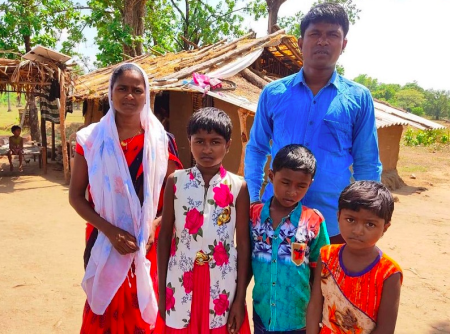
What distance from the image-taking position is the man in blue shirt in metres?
1.84

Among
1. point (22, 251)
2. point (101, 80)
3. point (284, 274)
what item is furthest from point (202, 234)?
point (101, 80)

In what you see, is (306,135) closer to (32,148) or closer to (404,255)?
(404,255)

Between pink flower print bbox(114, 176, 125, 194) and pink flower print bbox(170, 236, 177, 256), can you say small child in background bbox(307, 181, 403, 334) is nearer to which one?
pink flower print bbox(170, 236, 177, 256)

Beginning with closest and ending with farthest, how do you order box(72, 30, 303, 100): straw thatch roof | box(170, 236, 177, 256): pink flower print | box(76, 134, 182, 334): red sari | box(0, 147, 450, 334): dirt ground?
box(170, 236, 177, 256): pink flower print
box(76, 134, 182, 334): red sari
box(0, 147, 450, 334): dirt ground
box(72, 30, 303, 100): straw thatch roof

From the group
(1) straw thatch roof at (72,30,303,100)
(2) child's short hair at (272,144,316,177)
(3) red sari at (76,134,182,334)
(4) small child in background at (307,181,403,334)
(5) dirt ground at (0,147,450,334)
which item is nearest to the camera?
(4) small child in background at (307,181,403,334)

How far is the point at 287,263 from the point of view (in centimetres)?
167

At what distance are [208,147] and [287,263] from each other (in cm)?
63

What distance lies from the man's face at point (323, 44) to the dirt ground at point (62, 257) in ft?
8.09

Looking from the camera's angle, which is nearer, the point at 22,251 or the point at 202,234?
the point at 202,234

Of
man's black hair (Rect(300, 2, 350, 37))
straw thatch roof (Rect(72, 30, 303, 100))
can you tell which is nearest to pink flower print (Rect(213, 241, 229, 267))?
man's black hair (Rect(300, 2, 350, 37))

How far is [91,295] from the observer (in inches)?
78.5

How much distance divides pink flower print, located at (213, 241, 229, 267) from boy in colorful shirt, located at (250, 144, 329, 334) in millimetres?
140

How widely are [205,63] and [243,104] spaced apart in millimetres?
1653

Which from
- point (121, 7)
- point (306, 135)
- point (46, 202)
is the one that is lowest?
point (46, 202)
